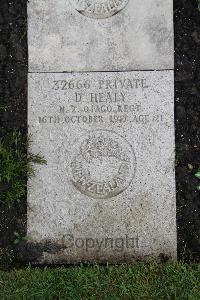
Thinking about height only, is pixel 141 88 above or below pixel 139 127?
above

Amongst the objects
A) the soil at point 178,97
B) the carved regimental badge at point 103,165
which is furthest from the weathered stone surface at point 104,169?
the soil at point 178,97

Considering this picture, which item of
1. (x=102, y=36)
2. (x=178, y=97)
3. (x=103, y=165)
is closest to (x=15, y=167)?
(x=103, y=165)

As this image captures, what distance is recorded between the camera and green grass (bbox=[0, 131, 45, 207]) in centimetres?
351

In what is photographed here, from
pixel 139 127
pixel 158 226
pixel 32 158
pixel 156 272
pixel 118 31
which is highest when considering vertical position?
pixel 118 31

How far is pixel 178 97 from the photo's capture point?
11.9ft

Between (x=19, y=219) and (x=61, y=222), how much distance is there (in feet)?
1.12

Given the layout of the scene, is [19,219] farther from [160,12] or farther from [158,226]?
[160,12]

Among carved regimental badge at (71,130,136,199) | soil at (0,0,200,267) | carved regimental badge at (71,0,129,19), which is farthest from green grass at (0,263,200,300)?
carved regimental badge at (71,0,129,19)

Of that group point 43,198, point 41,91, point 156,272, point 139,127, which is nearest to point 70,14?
point 41,91

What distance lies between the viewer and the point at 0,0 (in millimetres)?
3699

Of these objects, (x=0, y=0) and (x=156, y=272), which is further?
(x=0, y=0)

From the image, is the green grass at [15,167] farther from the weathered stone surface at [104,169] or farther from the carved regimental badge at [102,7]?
the carved regimental badge at [102,7]

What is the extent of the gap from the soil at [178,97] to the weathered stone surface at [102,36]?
0.16 m

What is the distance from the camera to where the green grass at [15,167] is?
3.51 metres
